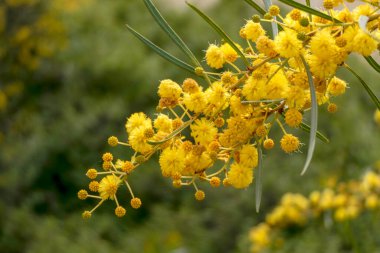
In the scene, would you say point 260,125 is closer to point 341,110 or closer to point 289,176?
point 289,176

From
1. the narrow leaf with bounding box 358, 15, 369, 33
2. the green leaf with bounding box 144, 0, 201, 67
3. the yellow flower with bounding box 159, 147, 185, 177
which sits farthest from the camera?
the green leaf with bounding box 144, 0, 201, 67

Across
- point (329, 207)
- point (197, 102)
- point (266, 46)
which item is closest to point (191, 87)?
point (197, 102)

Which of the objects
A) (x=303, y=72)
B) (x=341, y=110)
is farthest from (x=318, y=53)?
Result: (x=341, y=110)

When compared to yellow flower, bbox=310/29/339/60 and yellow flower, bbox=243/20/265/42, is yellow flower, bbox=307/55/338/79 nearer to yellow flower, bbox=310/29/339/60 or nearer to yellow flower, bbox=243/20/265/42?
yellow flower, bbox=310/29/339/60

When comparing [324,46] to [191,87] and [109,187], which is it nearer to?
[191,87]

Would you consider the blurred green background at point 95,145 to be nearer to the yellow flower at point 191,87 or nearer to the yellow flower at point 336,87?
the yellow flower at point 336,87

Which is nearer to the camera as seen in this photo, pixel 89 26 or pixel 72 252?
pixel 72 252

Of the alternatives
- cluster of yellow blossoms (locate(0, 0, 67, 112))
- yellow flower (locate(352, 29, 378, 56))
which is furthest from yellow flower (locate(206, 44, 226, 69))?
cluster of yellow blossoms (locate(0, 0, 67, 112))
